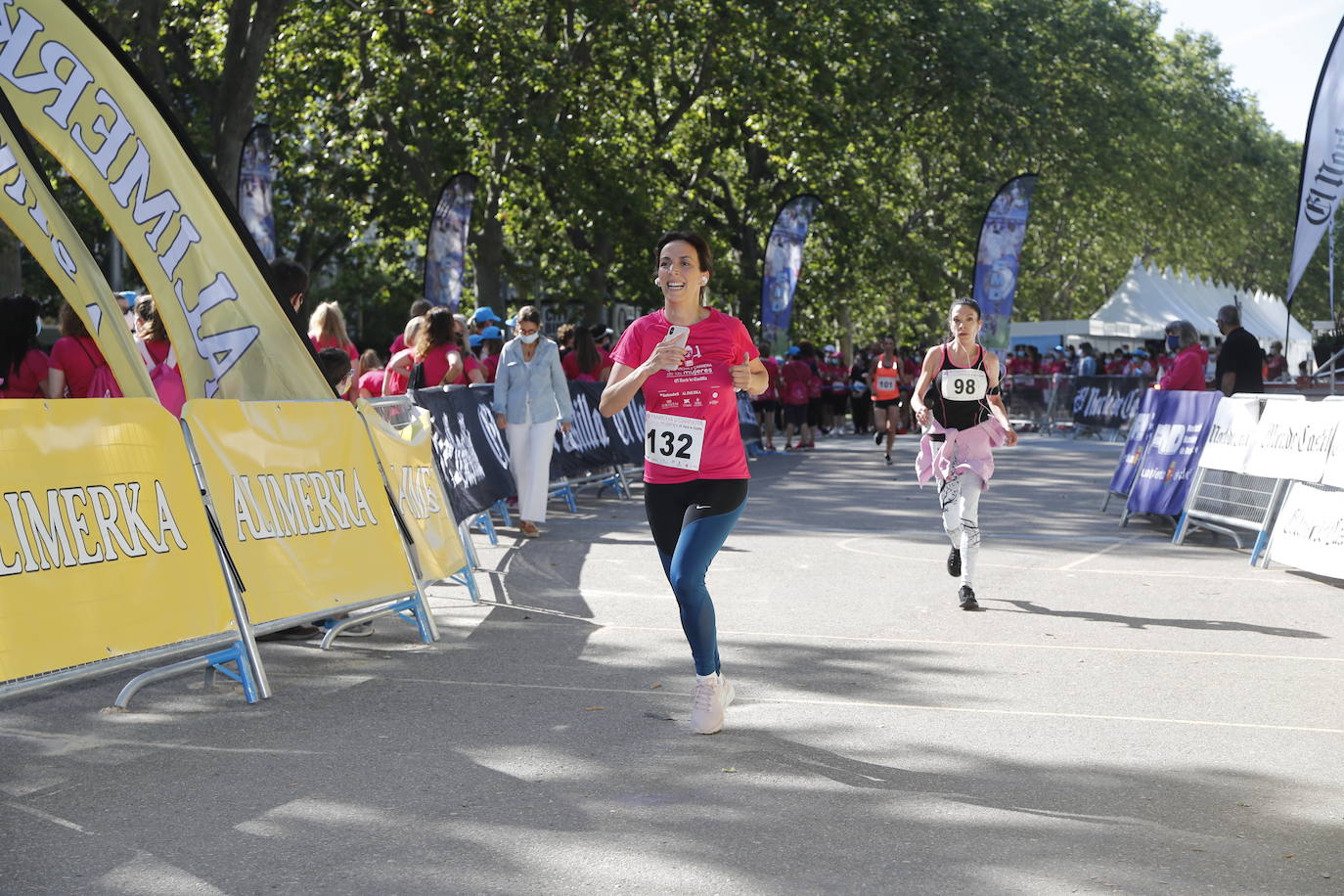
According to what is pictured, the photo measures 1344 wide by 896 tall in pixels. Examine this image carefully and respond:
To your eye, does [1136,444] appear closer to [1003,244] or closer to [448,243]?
[448,243]

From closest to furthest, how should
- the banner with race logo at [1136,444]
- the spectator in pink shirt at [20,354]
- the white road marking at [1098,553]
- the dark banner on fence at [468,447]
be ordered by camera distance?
the spectator in pink shirt at [20,354] → the dark banner on fence at [468,447] → the white road marking at [1098,553] → the banner with race logo at [1136,444]

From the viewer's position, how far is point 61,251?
6.94 m

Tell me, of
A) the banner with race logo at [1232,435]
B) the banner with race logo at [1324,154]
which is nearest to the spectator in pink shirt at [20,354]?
the banner with race logo at [1232,435]

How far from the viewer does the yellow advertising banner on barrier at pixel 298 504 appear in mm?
6945

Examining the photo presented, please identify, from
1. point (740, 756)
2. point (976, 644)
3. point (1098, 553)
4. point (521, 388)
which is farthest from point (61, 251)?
point (1098, 553)

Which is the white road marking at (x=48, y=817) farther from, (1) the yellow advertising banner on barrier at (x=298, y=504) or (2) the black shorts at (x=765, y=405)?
(2) the black shorts at (x=765, y=405)

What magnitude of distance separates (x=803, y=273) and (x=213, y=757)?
3401cm

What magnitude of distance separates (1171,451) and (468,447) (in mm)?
6481

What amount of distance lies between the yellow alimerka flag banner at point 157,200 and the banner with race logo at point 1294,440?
273 inches

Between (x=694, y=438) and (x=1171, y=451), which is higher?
(x=694, y=438)

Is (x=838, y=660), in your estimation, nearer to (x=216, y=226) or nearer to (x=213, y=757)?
(x=213, y=757)

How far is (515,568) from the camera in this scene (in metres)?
11.5

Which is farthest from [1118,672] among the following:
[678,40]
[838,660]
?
[678,40]

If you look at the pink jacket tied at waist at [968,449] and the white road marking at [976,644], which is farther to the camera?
the pink jacket tied at waist at [968,449]
